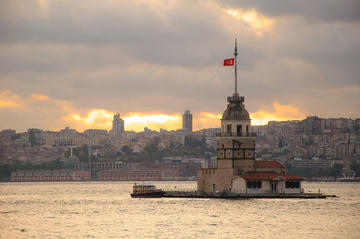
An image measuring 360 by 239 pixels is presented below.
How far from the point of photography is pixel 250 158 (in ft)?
284

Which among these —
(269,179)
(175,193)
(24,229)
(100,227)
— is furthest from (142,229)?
(175,193)

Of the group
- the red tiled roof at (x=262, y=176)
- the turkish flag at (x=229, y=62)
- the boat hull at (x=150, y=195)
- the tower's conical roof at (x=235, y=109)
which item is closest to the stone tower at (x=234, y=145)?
the tower's conical roof at (x=235, y=109)

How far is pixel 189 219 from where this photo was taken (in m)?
64.8

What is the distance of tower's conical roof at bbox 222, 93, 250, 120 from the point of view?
285ft

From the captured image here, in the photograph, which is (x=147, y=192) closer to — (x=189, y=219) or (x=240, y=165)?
(x=240, y=165)

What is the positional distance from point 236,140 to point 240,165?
222cm

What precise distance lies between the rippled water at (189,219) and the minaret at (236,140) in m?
4.50

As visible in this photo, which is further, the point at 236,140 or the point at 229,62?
the point at 229,62

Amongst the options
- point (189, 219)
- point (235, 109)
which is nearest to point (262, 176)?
point (235, 109)

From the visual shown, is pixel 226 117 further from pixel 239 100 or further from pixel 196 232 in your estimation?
pixel 196 232

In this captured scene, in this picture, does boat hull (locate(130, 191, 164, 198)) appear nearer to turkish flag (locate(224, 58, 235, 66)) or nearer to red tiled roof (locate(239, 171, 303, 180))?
red tiled roof (locate(239, 171, 303, 180))

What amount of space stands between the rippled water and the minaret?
4.50 metres

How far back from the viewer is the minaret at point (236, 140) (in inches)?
3388

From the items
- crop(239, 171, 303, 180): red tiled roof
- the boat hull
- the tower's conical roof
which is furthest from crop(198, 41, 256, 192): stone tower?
the boat hull
